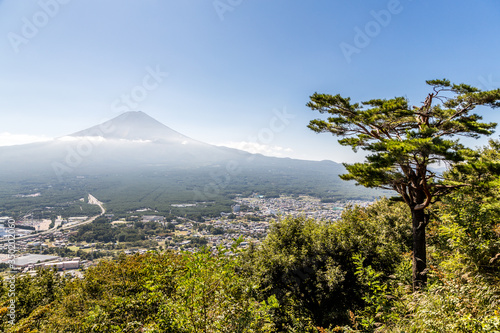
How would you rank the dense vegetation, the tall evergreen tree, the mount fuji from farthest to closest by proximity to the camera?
the mount fuji < the tall evergreen tree < the dense vegetation

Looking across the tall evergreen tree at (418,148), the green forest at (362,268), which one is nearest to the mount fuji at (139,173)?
the green forest at (362,268)

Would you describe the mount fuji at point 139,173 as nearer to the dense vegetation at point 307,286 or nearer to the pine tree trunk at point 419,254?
the dense vegetation at point 307,286

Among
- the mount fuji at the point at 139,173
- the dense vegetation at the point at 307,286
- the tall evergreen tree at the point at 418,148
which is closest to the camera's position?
the dense vegetation at the point at 307,286

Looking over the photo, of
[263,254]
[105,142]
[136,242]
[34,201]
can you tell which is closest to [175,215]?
[136,242]

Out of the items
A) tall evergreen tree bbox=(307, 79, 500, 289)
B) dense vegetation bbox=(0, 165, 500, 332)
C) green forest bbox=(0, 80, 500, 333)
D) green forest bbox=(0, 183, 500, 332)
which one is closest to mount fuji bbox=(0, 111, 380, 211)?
green forest bbox=(0, 183, 500, 332)

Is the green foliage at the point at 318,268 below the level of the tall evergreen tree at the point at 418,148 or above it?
below


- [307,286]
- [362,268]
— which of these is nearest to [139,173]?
[307,286]

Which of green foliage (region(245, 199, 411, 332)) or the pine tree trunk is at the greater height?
the pine tree trunk

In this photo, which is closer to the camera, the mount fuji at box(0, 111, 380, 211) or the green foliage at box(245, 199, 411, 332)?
the green foliage at box(245, 199, 411, 332)

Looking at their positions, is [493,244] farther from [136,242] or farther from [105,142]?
[105,142]

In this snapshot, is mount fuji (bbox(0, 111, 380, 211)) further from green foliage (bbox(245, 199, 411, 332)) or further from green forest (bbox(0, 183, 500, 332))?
green foliage (bbox(245, 199, 411, 332))

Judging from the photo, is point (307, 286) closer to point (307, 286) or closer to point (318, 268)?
point (307, 286)
